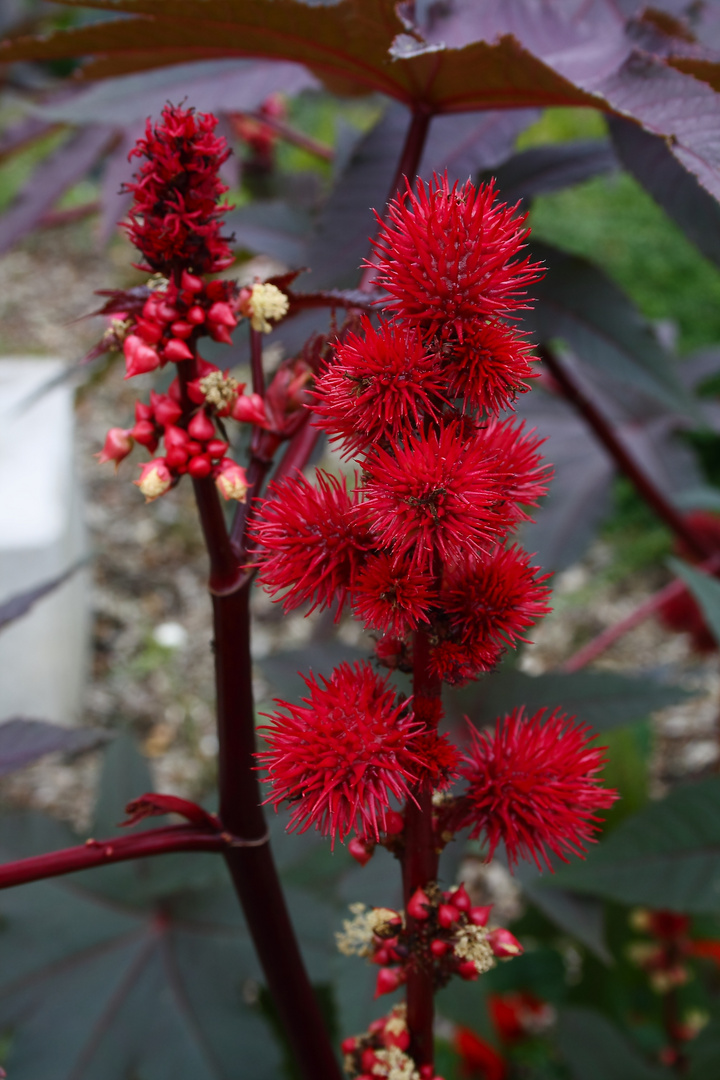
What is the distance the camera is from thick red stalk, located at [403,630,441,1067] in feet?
1.06

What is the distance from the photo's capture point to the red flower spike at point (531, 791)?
1.10 ft

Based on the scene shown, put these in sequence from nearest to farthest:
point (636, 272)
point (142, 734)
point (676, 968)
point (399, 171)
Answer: point (399, 171)
point (676, 968)
point (142, 734)
point (636, 272)

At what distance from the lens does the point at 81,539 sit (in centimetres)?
215

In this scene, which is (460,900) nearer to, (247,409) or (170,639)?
(247,409)

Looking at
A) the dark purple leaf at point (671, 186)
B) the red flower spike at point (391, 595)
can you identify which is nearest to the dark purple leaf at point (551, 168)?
the dark purple leaf at point (671, 186)

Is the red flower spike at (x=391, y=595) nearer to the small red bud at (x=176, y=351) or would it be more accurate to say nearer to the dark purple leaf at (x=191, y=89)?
the small red bud at (x=176, y=351)

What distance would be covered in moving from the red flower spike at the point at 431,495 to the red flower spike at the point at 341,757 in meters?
0.05

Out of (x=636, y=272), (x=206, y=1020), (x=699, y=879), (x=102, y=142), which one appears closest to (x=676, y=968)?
(x=699, y=879)

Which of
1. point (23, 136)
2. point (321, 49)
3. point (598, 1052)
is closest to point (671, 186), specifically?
point (321, 49)

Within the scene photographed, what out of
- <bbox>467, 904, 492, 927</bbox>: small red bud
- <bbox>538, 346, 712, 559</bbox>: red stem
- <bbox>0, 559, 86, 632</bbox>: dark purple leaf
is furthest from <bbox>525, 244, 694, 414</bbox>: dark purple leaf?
<bbox>467, 904, 492, 927</bbox>: small red bud

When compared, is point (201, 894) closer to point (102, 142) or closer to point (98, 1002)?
point (98, 1002)

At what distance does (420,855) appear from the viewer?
345mm

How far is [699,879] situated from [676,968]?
1.18 ft

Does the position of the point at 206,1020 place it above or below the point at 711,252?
below
